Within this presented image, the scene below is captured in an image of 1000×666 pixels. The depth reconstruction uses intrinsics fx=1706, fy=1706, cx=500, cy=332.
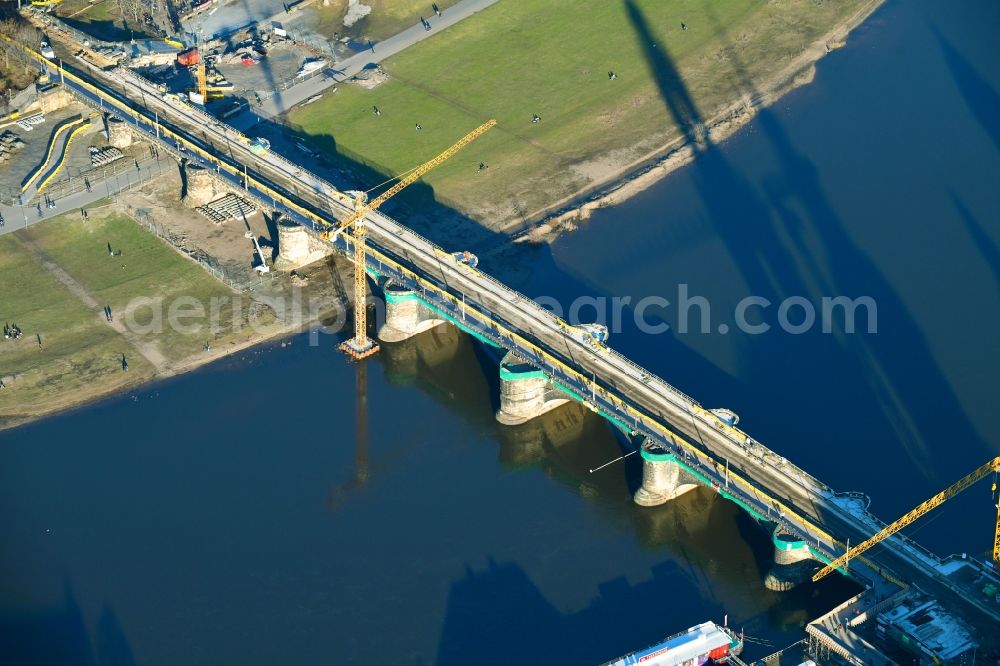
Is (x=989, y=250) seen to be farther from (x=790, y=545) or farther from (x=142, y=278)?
(x=142, y=278)

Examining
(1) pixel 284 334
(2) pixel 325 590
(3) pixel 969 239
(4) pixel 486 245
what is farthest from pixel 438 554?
(3) pixel 969 239

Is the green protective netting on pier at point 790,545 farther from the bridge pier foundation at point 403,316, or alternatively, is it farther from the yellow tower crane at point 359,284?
the yellow tower crane at point 359,284

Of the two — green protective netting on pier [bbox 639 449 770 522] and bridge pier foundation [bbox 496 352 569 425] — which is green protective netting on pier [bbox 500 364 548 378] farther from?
green protective netting on pier [bbox 639 449 770 522]

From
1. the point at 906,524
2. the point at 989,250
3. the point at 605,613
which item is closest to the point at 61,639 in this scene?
the point at 605,613

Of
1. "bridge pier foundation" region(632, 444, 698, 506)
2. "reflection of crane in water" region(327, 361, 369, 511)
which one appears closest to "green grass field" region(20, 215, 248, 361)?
"reflection of crane in water" region(327, 361, 369, 511)

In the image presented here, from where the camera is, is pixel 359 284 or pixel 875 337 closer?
pixel 359 284

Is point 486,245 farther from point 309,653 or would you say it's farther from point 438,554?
point 309,653
